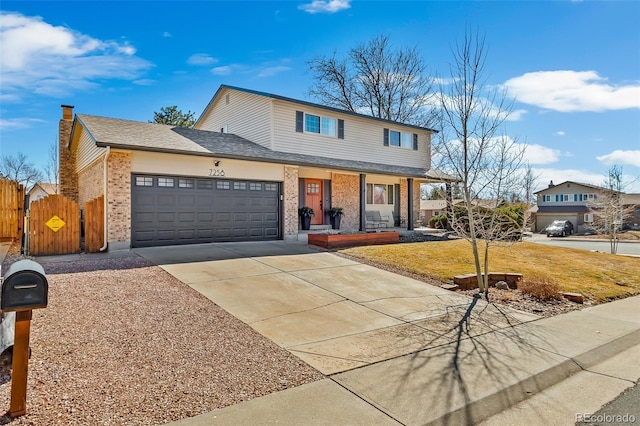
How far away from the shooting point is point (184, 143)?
1315 centimetres

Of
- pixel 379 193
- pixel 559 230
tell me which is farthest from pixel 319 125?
pixel 559 230

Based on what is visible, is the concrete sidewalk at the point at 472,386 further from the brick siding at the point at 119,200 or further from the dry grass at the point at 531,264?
the brick siding at the point at 119,200

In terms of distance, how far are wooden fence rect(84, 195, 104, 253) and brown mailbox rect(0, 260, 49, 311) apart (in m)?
8.88

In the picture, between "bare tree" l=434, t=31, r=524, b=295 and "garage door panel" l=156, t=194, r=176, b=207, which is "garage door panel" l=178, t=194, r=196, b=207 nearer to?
"garage door panel" l=156, t=194, r=176, b=207

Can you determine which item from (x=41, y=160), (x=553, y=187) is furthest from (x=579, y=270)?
(x=553, y=187)

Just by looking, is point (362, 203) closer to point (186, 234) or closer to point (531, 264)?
point (531, 264)

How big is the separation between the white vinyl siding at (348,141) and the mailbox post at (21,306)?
1353cm

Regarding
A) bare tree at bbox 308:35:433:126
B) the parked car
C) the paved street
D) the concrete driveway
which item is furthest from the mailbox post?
the parked car

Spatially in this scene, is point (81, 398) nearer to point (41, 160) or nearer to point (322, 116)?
point (322, 116)

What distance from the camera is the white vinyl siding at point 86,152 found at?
12875 millimetres

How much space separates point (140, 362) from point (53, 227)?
872 cm

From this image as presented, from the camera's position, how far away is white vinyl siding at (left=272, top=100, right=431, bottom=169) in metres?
16.4

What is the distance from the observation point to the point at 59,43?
37.0 feet

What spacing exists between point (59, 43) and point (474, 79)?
39.9 ft
